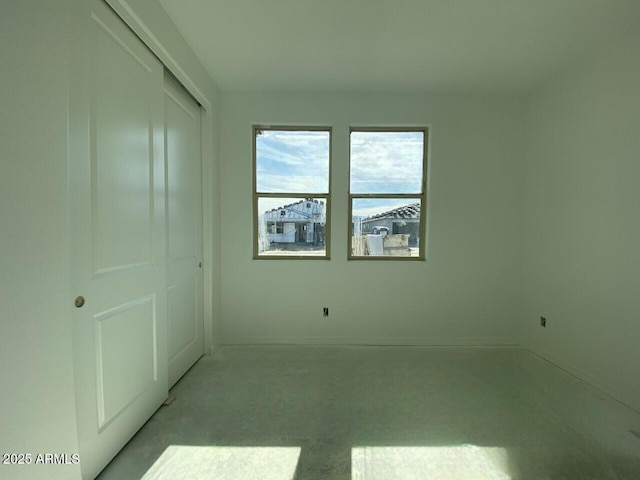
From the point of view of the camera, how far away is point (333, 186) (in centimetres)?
310

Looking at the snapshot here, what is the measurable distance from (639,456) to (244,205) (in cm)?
347

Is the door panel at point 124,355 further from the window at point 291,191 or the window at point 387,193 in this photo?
the window at point 387,193

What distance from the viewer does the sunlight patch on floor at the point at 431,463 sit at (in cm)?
146

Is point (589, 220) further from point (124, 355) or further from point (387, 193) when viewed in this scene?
point (124, 355)

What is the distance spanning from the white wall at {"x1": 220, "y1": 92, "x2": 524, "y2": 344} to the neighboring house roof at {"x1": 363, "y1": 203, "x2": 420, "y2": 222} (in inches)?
6.2

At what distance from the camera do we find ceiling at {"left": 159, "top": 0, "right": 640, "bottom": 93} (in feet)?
6.23

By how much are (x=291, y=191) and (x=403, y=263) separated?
4.95 ft

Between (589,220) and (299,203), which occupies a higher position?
(299,203)

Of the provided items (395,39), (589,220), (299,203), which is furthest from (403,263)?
(395,39)

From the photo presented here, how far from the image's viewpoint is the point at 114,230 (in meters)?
1.52

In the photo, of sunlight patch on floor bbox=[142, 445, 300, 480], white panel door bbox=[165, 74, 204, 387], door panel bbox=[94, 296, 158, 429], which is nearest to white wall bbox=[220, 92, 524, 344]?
white panel door bbox=[165, 74, 204, 387]

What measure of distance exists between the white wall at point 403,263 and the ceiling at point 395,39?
0.26m

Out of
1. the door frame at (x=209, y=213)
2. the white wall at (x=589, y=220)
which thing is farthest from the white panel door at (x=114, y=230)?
the white wall at (x=589, y=220)

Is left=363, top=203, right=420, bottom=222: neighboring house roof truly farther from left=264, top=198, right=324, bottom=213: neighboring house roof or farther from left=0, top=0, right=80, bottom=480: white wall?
left=0, top=0, right=80, bottom=480: white wall
